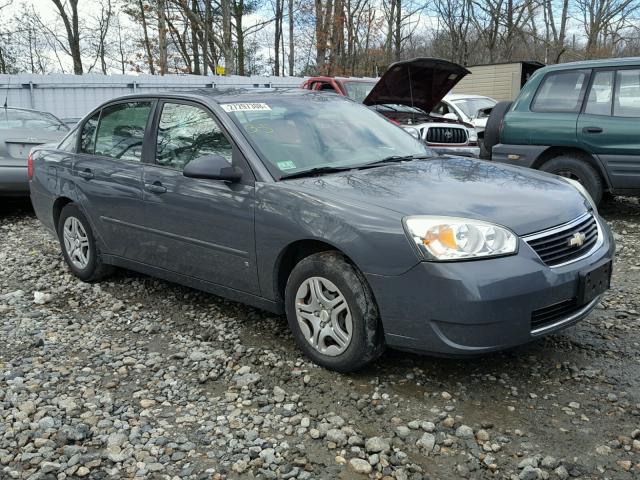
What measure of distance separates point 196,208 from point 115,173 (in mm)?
1064

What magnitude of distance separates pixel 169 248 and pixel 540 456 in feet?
8.78

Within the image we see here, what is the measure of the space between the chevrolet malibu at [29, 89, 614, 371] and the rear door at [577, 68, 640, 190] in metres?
2.96

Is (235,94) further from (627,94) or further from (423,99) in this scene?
(423,99)

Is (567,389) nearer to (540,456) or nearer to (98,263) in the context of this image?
(540,456)

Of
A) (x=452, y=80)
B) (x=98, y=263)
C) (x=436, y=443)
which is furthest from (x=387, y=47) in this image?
(x=436, y=443)

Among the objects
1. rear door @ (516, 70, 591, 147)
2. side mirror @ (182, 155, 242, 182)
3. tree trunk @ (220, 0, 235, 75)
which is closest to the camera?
side mirror @ (182, 155, 242, 182)

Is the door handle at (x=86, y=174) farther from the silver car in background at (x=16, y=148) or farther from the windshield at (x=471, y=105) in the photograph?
the windshield at (x=471, y=105)

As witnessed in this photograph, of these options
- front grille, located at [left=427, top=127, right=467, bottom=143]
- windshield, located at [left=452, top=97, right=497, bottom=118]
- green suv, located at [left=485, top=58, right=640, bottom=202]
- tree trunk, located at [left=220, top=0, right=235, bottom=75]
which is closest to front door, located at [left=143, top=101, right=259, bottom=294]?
green suv, located at [left=485, top=58, right=640, bottom=202]

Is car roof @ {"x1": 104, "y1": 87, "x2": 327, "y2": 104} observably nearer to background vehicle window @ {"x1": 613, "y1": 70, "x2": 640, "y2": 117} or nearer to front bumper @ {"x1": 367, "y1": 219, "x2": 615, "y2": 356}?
front bumper @ {"x1": 367, "y1": 219, "x2": 615, "y2": 356}

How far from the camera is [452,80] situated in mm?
9289

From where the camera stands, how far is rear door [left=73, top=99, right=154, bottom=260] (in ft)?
14.6

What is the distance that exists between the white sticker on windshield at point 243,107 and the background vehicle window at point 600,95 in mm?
4228

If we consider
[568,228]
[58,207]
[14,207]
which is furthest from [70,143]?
[14,207]

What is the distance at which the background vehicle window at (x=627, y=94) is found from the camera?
6.42m
